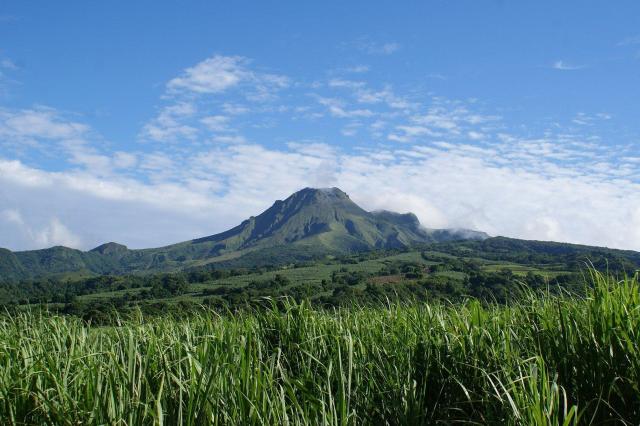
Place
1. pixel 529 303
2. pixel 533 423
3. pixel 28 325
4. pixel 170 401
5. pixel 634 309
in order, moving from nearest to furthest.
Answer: pixel 533 423 → pixel 170 401 → pixel 634 309 → pixel 529 303 → pixel 28 325

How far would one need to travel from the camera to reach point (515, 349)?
532 cm

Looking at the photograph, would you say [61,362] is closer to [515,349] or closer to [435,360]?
[435,360]

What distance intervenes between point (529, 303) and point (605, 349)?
174 centimetres

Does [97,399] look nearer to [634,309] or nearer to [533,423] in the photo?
[533,423]

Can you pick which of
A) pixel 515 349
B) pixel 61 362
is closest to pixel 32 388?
pixel 61 362

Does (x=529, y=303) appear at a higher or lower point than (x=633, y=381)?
higher

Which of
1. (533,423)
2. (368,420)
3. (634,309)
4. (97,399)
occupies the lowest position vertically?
(368,420)

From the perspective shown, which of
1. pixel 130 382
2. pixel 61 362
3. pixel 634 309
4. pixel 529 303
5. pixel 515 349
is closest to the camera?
pixel 130 382

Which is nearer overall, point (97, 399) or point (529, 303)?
point (97, 399)

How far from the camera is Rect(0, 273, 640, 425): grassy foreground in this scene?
371 centimetres

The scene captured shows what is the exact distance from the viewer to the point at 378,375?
18.1 ft

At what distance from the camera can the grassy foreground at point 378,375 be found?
12.2 ft

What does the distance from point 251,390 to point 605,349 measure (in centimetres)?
305

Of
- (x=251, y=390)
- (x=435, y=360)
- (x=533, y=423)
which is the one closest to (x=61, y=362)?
(x=251, y=390)
